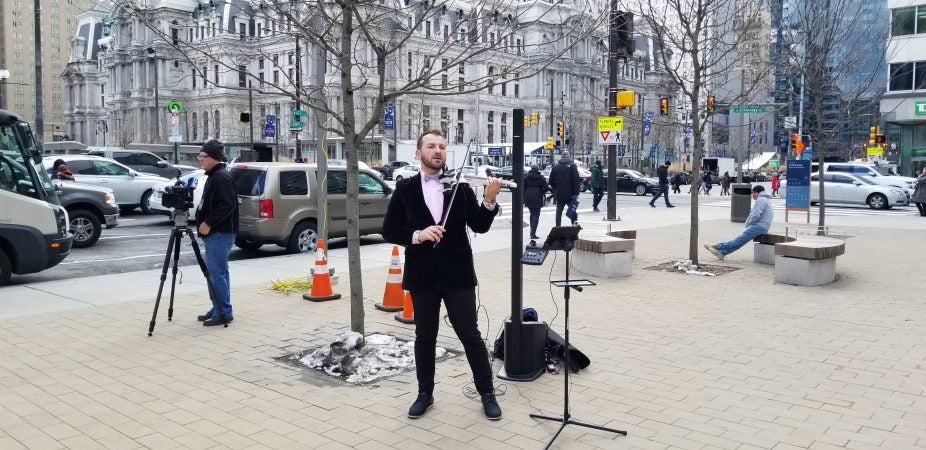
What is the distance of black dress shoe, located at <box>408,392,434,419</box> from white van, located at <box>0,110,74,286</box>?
765cm

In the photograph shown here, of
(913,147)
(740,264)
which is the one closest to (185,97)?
(913,147)

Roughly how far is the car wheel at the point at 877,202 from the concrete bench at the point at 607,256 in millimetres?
22328

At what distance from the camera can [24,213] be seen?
10.5 meters

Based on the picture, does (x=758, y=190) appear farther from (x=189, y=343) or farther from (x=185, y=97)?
(x=185, y=97)

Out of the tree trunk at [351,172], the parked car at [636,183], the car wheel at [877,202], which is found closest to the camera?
the tree trunk at [351,172]

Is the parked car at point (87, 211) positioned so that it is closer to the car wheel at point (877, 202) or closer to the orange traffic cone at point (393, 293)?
the orange traffic cone at point (393, 293)

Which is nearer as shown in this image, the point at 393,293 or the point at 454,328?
the point at 454,328

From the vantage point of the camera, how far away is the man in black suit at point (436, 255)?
16.9 feet

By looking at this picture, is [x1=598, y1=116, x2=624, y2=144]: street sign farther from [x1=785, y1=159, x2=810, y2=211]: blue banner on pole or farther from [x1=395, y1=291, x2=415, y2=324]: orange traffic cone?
[x1=395, y1=291, x2=415, y2=324]: orange traffic cone

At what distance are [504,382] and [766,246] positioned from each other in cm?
832

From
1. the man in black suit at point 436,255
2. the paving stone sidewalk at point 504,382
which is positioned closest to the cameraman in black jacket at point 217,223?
the paving stone sidewalk at point 504,382

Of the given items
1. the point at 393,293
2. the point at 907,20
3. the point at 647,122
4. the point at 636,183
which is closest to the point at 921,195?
the point at 647,122

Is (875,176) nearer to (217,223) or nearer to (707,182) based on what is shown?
(707,182)

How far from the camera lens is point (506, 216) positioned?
2380 cm
